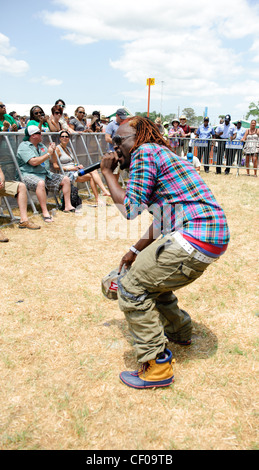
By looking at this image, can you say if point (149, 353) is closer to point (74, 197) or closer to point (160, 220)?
point (160, 220)

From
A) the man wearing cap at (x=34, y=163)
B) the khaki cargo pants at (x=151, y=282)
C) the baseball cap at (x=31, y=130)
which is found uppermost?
the baseball cap at (x=31, y=130)

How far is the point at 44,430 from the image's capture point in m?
2.30

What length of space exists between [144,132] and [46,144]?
5.90 m

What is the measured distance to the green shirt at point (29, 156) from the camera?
22.2ft

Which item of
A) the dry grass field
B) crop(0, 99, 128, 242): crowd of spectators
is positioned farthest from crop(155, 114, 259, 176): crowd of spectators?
the dry grass field

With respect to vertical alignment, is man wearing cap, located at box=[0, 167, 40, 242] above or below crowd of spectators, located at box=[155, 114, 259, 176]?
below

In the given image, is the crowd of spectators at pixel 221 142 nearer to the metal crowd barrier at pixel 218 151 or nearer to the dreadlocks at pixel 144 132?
the metal crowd barrier at pixel 218 151

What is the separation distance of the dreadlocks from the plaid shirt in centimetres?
7

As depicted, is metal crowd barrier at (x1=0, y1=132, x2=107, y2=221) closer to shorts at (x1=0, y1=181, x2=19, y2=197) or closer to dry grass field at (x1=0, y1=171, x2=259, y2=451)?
shorts at (x1=0, y1=181, x2=19, y2=197)

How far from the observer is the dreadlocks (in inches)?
97.4

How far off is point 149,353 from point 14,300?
2.01 m

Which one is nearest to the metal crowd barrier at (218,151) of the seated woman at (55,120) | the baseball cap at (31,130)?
the seated woman at (55,120)

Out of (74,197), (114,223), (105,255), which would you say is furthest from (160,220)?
(74,197)

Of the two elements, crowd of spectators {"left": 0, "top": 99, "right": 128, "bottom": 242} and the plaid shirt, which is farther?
crowd of spectators {"left": 0, "top": 99, "right": 128, "bottom": 242}
